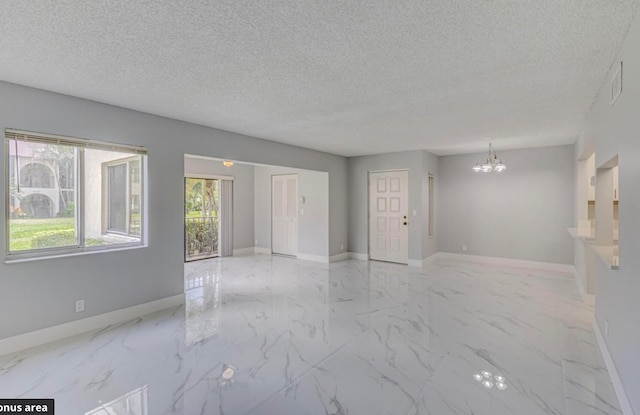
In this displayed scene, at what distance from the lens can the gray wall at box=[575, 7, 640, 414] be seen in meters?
1.97

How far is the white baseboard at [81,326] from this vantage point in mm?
3115

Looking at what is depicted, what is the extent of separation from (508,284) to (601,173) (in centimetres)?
268

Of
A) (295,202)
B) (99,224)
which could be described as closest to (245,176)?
(295,202)

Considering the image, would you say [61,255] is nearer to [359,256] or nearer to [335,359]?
[335,359]

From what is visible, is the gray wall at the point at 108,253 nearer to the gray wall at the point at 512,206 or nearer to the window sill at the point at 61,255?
the window sill at the point at 61,255

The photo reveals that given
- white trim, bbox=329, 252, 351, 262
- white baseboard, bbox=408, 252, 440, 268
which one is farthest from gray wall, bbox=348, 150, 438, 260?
white trim, bbox=329, 252, 351, 262

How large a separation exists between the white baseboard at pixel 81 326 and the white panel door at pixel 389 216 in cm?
473

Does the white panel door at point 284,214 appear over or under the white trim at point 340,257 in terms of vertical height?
over

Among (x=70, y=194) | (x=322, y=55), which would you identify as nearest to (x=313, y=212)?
(x=70, y=194)

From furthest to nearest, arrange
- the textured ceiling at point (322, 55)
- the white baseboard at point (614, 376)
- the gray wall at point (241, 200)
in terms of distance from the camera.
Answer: the gray wall at point (241, 200) < the white baseboard at point (614, 376) < the textured ceiling at point (322, 55)

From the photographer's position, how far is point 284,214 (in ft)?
27.8

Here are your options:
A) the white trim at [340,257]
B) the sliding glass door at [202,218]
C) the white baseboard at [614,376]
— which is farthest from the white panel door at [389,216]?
the white baseboard at [614,376]

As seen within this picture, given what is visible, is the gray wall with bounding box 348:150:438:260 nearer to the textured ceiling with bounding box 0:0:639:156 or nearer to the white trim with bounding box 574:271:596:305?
the white trim with bounding box 574:271:596:305

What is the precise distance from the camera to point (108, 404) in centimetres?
229
